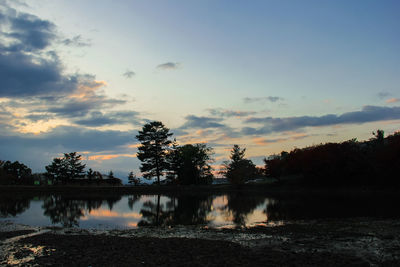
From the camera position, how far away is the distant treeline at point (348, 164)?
62.0 meters

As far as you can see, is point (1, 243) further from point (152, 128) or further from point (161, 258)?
point (152, 128)

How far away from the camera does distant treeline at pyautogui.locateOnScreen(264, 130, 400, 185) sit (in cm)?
6203

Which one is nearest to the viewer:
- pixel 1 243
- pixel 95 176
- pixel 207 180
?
pixel 1 243

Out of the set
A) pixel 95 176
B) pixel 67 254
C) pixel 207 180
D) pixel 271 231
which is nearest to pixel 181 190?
pixel 207 180

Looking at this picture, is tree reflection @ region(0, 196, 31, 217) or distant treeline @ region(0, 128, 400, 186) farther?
distant treeline @ region(0, 128, 400, 186)

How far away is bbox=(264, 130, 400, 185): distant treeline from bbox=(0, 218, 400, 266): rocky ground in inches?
1889

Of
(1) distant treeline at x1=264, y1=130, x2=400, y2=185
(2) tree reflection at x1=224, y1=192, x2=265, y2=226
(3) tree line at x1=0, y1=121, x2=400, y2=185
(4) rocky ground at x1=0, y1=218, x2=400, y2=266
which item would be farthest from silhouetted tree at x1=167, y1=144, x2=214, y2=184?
(4) rocky ground at x1=0, y1=218, x2=400, y2=266

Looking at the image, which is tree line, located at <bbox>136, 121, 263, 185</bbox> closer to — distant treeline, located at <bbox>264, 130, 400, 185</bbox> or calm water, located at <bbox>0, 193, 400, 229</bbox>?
distant treeline, located at <bbox>264, 130, 400, 185</bbox>

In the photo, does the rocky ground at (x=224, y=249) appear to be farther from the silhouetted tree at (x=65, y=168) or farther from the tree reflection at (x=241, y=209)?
the silhouetted tree at (x=65, y=168)

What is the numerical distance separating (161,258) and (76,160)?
86.4 m

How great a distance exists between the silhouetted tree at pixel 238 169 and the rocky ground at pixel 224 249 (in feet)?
193

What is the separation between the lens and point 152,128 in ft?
268

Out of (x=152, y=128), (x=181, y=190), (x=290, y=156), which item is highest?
(x=152, y=128)

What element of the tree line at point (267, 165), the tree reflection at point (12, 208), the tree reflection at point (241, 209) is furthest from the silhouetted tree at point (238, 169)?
the tree reflection at point (12, 208)
